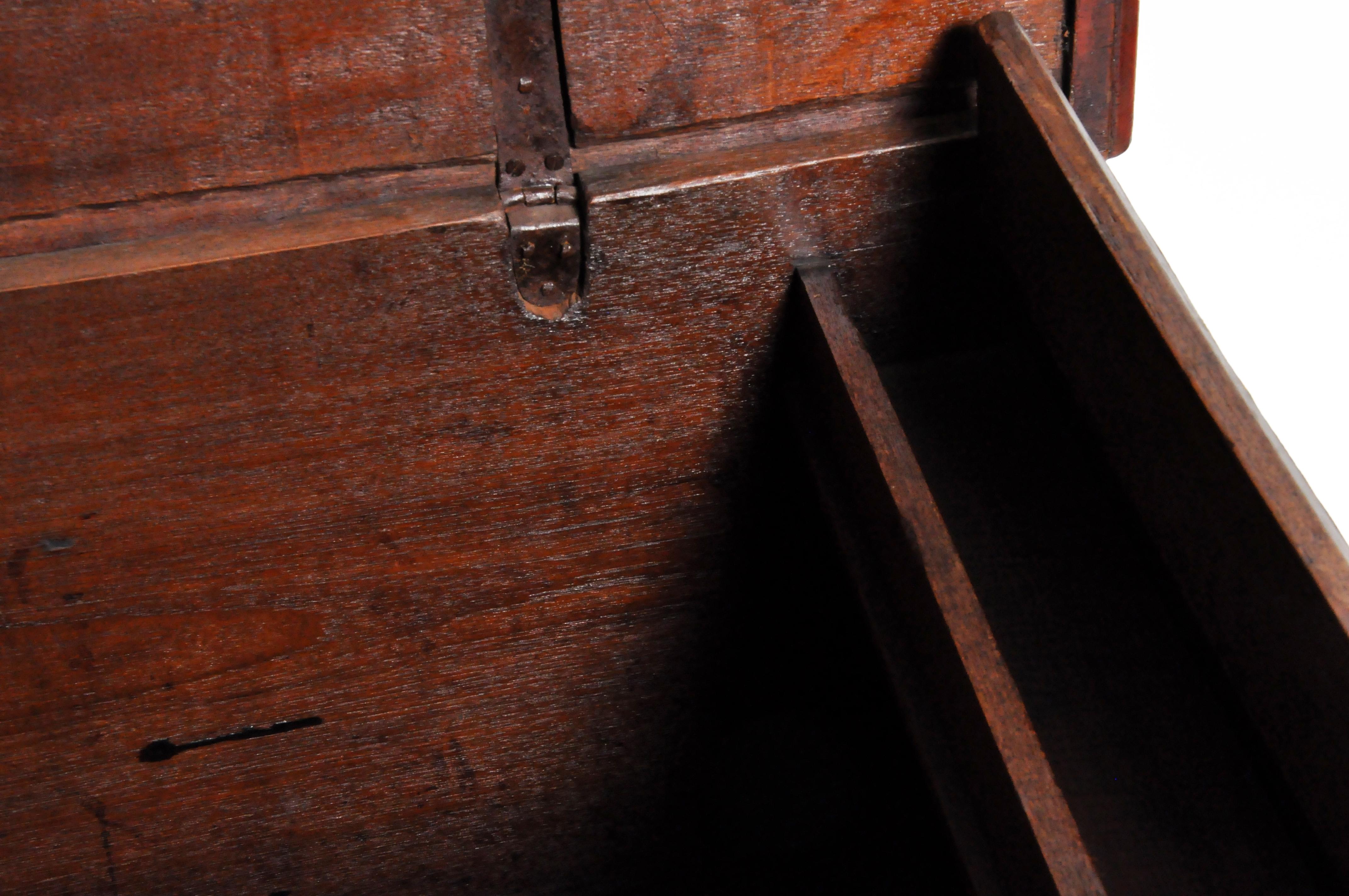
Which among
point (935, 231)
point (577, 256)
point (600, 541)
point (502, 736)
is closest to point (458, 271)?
point (577, 256)

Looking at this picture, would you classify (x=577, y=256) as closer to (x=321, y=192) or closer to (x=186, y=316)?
(x=321, y=192)

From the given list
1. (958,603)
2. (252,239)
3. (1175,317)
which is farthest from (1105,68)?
(252,239)

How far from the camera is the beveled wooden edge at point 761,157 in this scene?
909 millimetres

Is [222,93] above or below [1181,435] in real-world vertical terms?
above

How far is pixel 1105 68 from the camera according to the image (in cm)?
98

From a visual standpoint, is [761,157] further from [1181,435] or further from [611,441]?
[1181,435]

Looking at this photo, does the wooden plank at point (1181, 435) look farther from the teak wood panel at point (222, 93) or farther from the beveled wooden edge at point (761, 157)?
the teak wood panel at point (222, 93)

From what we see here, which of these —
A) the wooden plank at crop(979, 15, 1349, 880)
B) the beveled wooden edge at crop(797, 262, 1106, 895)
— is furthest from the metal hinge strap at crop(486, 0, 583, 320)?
the wooden plank at crop(979, 15, 1349, 880)

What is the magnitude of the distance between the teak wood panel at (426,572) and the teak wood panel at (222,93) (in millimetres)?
85

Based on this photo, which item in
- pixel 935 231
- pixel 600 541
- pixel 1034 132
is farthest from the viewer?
pixel 600 541

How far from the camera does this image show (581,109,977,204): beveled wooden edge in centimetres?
91

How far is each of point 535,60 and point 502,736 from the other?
0.71 metres

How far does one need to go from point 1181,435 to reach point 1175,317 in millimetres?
87

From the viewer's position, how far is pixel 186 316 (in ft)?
2.90
